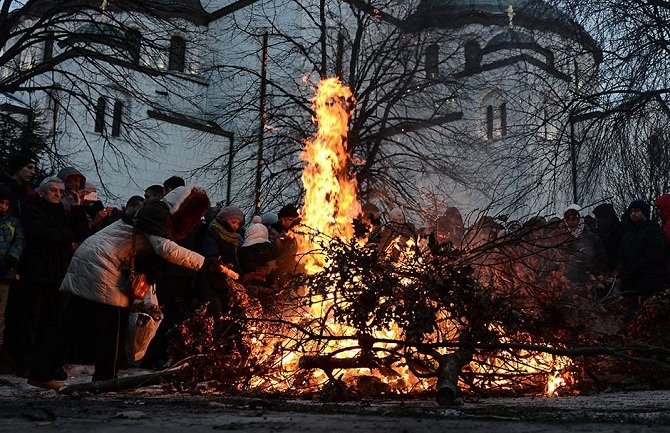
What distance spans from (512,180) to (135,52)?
305 inches

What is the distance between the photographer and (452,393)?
15.3 ft

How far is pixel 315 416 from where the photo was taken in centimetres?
386

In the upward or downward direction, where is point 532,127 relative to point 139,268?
upward

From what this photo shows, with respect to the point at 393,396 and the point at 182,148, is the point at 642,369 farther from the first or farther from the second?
the point at 182,148

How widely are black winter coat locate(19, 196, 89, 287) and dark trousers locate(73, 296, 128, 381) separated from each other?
5.17 feet

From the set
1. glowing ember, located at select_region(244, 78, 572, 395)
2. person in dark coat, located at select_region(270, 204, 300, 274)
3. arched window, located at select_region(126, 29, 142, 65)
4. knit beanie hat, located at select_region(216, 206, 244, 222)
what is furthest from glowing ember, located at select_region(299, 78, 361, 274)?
arched window, located at select_region(126, 29, 142, 65)

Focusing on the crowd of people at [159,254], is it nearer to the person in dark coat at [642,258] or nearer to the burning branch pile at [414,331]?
the person in dark coat at [642,258]

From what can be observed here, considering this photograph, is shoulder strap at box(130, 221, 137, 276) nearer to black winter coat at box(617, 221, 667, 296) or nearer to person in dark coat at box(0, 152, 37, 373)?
person in dark coat at box(0, 152, 37, 373)

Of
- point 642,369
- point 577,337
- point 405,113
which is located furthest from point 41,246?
point 405,113

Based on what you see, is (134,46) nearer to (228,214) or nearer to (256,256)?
(228,214)

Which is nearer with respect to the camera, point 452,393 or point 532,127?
point 452,393

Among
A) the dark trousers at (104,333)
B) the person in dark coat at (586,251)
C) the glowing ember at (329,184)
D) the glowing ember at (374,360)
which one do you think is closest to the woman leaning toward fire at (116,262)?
the dark trousers at (104,333)

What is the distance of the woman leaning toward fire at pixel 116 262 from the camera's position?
18.9 feet

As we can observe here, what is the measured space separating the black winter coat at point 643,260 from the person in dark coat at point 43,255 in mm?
6623
